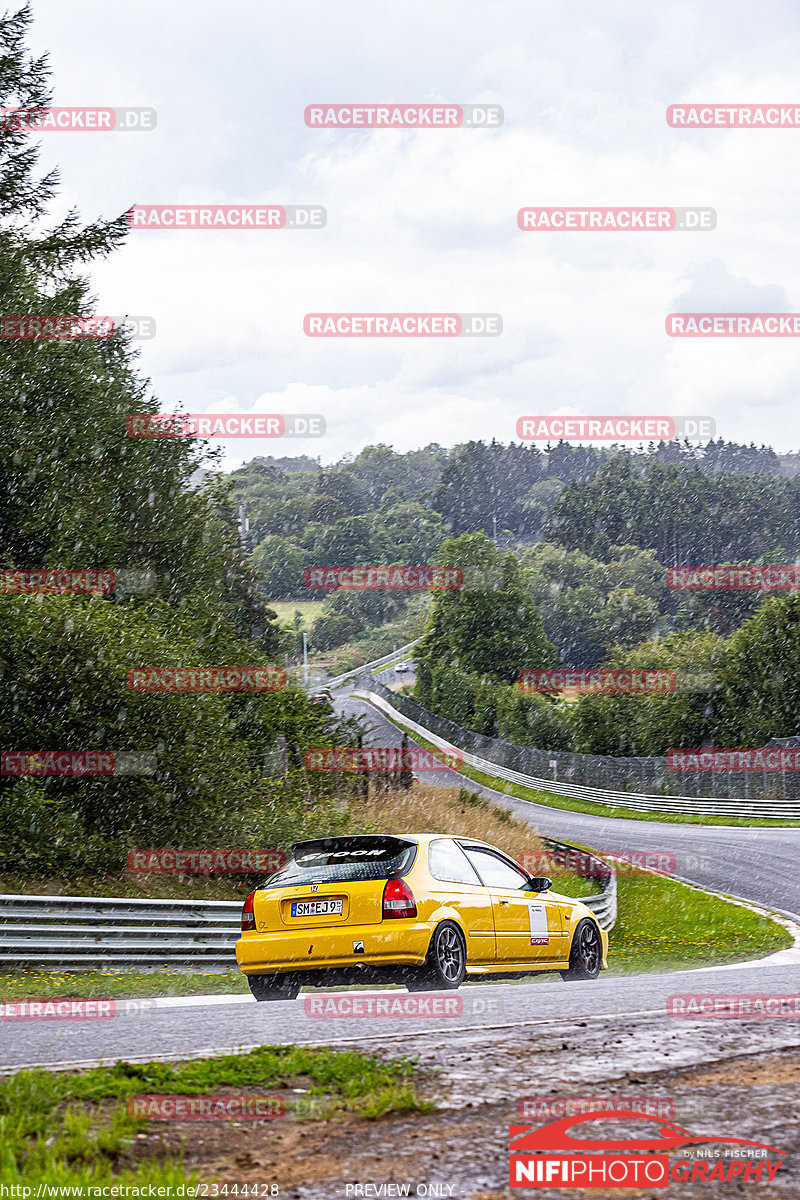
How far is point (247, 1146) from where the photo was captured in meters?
4.20

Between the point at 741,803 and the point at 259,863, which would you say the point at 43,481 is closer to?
the point at 259,863

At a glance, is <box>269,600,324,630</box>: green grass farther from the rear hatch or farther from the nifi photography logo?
the nifi photography logo

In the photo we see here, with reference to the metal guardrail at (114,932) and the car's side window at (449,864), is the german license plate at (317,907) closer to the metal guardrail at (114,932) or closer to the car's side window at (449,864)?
the car's side window at (449,864)

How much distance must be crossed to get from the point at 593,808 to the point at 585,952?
4007 centimetres

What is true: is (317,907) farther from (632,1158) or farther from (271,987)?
(632,1158)

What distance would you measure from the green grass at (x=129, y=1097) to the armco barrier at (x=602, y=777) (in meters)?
37.1

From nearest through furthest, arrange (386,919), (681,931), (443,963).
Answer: (386,919) → (443,963) → (681,931)

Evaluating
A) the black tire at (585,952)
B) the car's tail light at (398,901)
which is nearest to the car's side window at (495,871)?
the black tire at (585,952)

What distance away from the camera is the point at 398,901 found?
8898 millimetres

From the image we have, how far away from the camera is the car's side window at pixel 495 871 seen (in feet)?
33.1

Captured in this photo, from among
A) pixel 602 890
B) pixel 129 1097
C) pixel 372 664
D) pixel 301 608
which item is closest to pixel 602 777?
pixel 602 890

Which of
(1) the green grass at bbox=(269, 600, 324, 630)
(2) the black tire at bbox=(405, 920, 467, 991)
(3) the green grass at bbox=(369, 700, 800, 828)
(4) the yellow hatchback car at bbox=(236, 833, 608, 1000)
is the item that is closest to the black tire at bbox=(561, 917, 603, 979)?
(4) the yellow hatchback car at bbox=(236, 833, 608, 1000)

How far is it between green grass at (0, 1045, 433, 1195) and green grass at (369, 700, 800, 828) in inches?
1432

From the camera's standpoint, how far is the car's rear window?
→ 916 cm
